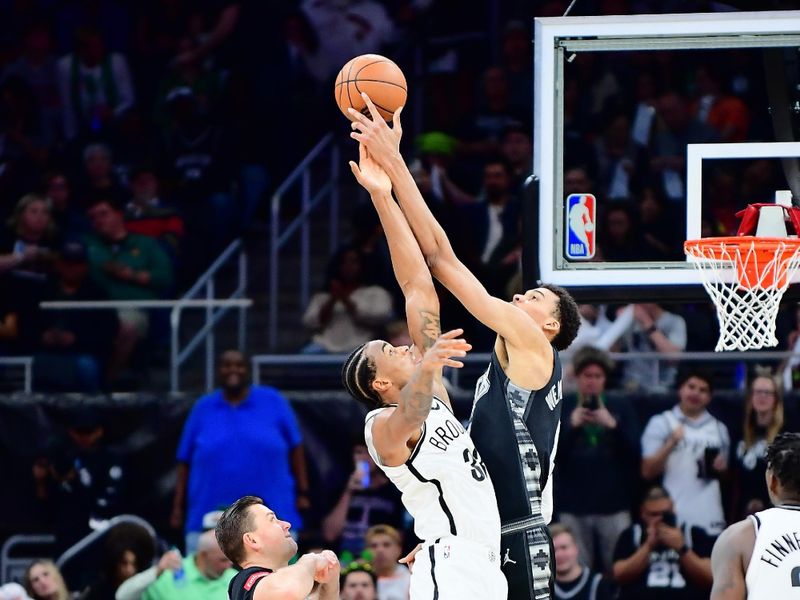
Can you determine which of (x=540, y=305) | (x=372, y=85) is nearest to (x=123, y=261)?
(x=372, y=85)

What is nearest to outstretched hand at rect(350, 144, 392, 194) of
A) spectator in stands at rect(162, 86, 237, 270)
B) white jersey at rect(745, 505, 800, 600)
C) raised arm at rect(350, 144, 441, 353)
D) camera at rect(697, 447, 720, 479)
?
raised arm at rect(350, 144, 441, 353)

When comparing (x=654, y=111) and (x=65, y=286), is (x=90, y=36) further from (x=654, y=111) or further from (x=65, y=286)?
(x=654, y=111)

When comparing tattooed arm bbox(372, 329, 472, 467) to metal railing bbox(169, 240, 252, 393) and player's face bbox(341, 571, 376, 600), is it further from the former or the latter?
metal railing bbox(169, 240, 252, 393)

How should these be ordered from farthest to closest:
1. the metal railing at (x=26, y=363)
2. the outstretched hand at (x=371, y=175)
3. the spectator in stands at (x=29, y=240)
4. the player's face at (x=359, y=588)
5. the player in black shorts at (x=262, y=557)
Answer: the spectator in stands at (x=29, y=240) → the metal railing at (x=26, y=363) → the player's face at (x=359, y=588) → the outstretched hand at (x=371, y=175) → the player in black shorts at (x=262, y=557)

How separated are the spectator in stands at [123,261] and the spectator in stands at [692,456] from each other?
4092mm

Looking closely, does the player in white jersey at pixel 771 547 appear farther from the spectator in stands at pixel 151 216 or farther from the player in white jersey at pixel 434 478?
the spectator in stands at pixel 151 216

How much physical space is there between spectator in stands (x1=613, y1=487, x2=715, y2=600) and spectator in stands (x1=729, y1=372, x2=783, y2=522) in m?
0.42

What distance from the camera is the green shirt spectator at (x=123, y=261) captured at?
42.3 feet

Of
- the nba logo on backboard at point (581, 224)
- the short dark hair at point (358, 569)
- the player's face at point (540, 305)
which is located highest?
the nba logo on backboard at point (581, 224)

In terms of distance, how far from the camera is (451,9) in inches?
639

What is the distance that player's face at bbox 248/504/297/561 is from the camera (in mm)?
6809

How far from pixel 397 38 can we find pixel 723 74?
3153 mm

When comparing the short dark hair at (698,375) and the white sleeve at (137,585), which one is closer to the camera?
the white sleeve at (137,585)

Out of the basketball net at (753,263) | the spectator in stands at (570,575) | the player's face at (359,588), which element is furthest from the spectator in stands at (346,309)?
the basketball net at (753,263)
